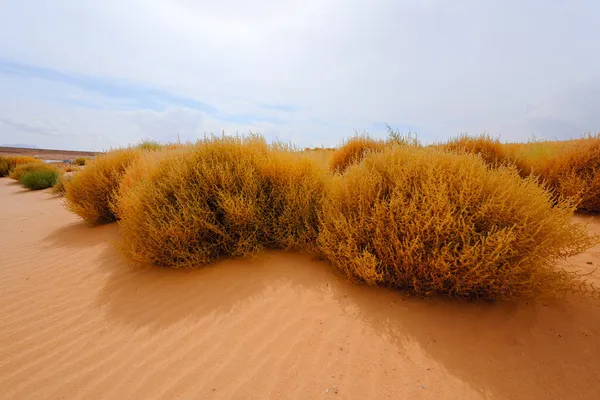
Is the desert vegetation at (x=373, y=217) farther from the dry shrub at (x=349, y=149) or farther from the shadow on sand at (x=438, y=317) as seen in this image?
the dry shrub at (x=349, y=149)

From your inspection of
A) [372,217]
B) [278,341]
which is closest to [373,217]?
[372,217]

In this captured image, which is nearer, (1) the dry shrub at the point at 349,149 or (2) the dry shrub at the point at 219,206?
(2) the dry shrub at the point at 219,206

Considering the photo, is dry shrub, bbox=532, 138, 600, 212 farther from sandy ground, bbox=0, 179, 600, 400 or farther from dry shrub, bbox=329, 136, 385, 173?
dry shrub, bbox=329, 136, 385, 173

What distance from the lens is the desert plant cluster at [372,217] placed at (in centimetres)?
244

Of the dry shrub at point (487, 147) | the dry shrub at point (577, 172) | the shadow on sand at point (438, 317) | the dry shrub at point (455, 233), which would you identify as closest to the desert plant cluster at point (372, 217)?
the dry shrub at point (455, 233)

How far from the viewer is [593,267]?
10.6 ft

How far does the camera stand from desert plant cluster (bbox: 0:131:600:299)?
244cm

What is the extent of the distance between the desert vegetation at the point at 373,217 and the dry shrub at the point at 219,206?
2 cm

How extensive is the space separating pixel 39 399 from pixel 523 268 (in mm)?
3745

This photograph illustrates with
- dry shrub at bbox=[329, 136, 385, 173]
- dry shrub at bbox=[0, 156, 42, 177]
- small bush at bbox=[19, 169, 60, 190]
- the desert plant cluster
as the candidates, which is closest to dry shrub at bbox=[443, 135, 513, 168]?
dry shrub at bbox=[329, 136, 385, 173]

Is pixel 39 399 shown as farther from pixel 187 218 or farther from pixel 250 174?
pixel 250 174

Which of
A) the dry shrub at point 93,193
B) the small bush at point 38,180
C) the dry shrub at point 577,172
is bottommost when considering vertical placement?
the small bush at point 38,180

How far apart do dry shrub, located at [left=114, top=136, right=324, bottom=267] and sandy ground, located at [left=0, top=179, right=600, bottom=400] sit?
268 millimetres

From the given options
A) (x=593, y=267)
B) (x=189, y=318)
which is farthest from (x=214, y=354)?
(x=593, y=267)
